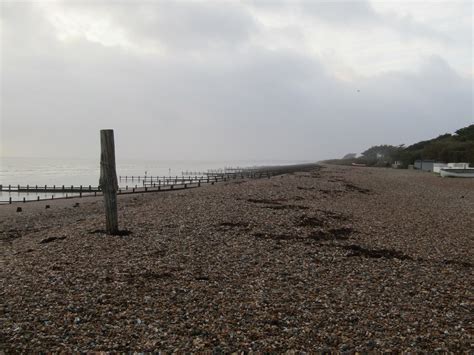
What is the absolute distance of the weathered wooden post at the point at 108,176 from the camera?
12148 millimetres

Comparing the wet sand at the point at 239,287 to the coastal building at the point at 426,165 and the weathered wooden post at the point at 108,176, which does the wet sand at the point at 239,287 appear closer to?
the weathered wooden post at the point at 108,176

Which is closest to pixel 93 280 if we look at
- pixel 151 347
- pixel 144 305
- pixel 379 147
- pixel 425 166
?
pixel 144 305

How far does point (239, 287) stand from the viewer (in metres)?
7.68

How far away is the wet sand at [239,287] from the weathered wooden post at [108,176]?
70 centimetres

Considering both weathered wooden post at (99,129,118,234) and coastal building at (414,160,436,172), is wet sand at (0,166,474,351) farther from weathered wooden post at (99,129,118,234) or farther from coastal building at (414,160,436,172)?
coastal building at (414,160,436,172)

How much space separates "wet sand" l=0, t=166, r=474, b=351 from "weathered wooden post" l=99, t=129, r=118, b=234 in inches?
27.7

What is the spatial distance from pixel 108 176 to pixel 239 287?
6795 mm

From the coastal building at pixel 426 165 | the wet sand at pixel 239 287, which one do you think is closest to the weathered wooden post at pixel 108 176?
the wet sand at pixel 239 287

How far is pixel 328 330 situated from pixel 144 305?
3.34 m

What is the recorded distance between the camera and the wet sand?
18.5 ft

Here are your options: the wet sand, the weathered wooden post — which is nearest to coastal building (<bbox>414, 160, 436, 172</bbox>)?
the wet sand

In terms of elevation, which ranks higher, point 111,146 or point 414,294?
point 111,146

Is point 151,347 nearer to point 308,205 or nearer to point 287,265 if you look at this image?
point 287,265

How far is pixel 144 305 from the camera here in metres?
6.71
